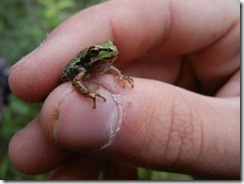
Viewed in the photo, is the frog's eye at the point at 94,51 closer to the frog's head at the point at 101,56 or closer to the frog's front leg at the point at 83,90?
the frog's head at the point at 101,56

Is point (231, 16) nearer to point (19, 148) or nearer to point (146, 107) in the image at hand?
point (146, 107)

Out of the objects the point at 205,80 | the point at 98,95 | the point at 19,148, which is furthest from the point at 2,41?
the point at 98,95

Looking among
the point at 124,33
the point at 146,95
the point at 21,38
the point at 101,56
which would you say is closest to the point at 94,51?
the point at 101,56

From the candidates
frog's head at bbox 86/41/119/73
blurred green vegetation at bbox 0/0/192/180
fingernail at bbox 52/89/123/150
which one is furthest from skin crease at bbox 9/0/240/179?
blurred green vegetation at bbox 0/0/192/180

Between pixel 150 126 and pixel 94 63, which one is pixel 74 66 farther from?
pixel 150 126

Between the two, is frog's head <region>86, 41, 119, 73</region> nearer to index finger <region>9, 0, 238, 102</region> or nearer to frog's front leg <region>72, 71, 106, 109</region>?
frog's front leg <region>72, 71, 106, 109</region>

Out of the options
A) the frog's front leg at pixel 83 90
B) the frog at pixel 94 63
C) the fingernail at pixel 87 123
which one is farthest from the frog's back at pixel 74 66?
the fingernail at pixel 87 123

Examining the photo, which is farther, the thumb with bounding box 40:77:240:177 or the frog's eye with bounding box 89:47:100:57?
the frog's eye with bounding box 89:47:100:57
